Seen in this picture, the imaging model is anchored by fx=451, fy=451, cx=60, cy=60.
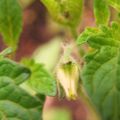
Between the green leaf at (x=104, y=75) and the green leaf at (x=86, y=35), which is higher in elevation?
the green leaf at (x=86, y=35)

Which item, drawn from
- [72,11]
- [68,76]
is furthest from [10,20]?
[68,76]

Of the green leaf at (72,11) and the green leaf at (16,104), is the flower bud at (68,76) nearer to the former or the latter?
the green leaf at (16,104)

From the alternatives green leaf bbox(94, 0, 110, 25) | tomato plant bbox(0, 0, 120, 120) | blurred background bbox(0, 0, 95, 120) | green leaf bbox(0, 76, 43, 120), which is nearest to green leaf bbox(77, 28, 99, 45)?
tomato plant bbox(0, 0, 120, 120)

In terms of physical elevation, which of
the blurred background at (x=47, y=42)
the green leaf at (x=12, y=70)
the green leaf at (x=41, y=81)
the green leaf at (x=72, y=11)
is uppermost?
the green leaf at (x=72, y=11)

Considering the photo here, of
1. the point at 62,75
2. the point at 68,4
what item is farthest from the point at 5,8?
the point at 62,75

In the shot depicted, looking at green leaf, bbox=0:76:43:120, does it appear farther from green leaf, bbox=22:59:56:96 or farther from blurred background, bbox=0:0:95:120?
blurred background, bbox=0:0:95:120

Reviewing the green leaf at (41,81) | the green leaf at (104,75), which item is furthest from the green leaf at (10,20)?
the green leaf at (104,75)

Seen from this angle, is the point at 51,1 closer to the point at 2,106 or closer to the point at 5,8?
the point at 5,8
